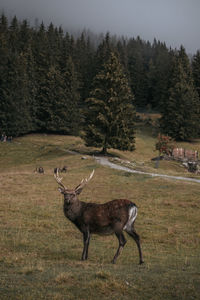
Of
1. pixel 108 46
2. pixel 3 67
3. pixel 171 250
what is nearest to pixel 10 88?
pixel 3 67

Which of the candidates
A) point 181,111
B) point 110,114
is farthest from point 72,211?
point 181,111

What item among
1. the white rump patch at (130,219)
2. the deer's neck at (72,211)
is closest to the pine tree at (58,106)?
A: the deer's neck at (72,211)

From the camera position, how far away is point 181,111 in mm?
73000

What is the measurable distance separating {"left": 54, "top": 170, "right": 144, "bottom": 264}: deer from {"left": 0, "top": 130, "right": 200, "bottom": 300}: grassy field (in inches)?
31.0

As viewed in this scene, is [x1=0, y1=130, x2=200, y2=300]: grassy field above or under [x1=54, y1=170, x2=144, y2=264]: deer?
under

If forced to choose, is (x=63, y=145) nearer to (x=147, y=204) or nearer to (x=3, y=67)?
(x=3, y=67)

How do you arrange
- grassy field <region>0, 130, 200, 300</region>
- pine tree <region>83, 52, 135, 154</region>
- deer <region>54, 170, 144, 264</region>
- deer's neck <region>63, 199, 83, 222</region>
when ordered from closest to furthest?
grassy field <region>0, 130, 200, 300</region>
deer <region>54, 170, 144, 264</region>
deer's neck <region>63, 199, 83, 222</region>
pine tree <region>83, 52, 135, 154</region>

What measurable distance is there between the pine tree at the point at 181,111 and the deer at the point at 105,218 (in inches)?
2472

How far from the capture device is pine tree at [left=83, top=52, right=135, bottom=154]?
48.1 m

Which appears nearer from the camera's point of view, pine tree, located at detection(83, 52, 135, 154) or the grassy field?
the grassy field

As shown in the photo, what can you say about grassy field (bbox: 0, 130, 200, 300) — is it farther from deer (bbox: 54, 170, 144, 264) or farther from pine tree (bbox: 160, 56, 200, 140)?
pine tree (bbox: 160, 56, 200, 140)

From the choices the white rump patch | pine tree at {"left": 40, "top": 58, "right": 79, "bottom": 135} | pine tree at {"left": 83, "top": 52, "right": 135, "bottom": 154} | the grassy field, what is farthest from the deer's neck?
pine tree at {"left": 40, "top": 58, "right": 79, "bottom": 135}

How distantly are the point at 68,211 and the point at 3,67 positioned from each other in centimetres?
6987

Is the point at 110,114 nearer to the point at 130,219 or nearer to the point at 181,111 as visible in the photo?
the point at 181,111
